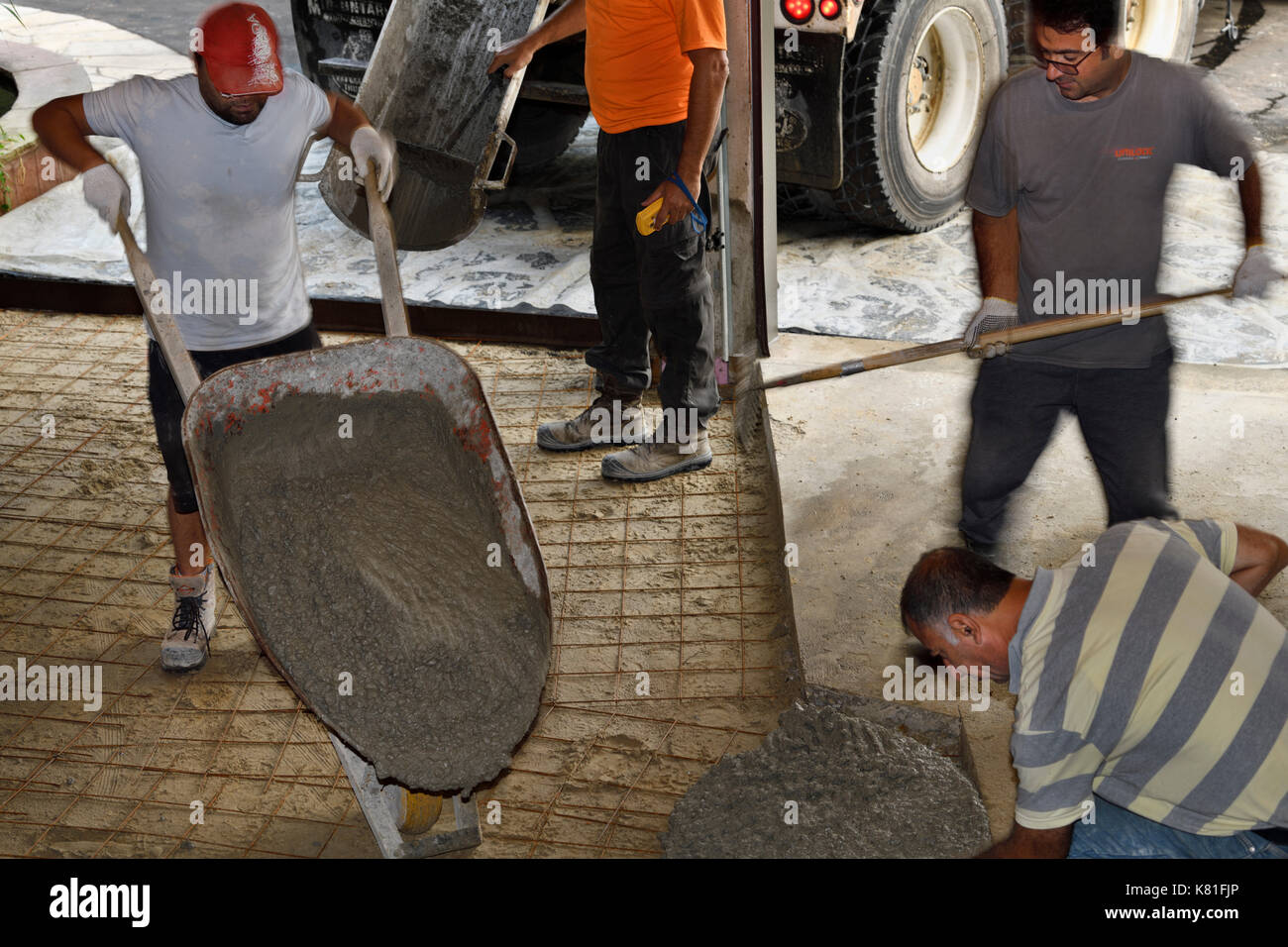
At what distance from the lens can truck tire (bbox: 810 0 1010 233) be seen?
4.20 m

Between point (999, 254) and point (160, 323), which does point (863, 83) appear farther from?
point (160, 323)

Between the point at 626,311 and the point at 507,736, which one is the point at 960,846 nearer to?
the point at 507,736

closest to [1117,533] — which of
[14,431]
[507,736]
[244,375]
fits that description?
[507,736]

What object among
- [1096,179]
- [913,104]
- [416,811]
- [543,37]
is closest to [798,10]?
[543,37]

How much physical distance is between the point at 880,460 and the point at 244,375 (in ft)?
5.72

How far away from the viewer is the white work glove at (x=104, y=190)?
86.6 inches

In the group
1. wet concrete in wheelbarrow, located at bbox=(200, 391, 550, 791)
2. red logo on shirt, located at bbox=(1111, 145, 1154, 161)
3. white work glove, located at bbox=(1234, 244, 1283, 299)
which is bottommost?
wet concrete in wheelbarrow, located at bbox=(200, 391, 550, 791)

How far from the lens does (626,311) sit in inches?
138

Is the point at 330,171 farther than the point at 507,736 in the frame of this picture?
Yes

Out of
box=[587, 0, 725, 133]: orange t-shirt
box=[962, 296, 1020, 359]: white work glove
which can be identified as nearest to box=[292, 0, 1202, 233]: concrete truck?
box=[587, 0, 725, 133]: orange t-shirt

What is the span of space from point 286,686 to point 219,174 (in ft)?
3.67

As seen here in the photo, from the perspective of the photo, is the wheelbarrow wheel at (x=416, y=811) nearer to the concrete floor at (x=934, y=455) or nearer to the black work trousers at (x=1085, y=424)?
the concrete floor at (x=934, y=455)

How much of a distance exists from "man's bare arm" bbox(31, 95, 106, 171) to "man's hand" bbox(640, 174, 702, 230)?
1.34 meters

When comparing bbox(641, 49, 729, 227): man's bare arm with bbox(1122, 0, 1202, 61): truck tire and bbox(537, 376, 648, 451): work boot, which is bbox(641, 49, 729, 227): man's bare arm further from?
bbox(1122, 0, 1202, 61): truck tire
